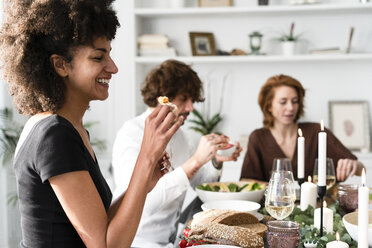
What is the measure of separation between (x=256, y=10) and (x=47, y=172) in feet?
10.1

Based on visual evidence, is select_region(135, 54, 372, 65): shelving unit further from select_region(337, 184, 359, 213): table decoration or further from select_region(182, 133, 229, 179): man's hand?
select_region(337, 184, 359, 213): table decoration

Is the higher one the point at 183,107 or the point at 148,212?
the point at 183,107

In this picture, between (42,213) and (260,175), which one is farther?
(260,175)

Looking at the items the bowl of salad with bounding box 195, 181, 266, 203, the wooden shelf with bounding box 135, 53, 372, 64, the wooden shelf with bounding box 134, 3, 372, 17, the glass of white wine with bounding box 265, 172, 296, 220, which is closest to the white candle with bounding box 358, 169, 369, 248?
the glass of white wine with bounding box 265, 172, 296, 220

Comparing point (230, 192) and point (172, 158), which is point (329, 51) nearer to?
point (172, 158)

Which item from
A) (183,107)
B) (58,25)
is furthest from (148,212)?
(58,25)

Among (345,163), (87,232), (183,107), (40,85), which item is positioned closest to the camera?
(87,232)

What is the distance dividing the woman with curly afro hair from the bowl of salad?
2.46 feet

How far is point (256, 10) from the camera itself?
387cm

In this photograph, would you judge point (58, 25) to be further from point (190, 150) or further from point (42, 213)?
point (190, 150)

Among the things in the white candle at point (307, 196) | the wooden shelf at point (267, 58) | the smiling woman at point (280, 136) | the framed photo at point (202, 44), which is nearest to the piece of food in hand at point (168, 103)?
the white candle at point (307, 196)

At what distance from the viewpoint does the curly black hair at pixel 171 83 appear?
2424 mm

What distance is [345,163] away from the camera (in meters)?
2.32

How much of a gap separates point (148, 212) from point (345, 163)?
1007mm
